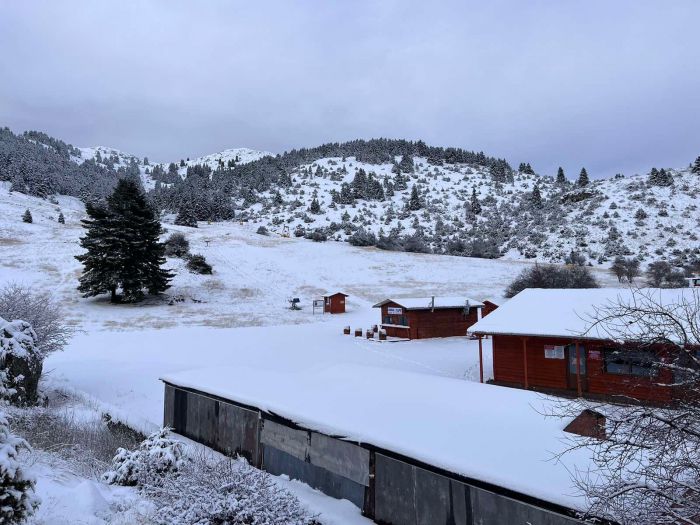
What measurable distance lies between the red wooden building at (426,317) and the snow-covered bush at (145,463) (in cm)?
2393

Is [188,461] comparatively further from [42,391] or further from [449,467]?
A: [42,391]

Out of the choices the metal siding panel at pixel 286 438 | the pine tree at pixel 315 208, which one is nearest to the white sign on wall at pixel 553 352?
the metal siding panel at pixel 286 438

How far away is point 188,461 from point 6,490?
16.8ft

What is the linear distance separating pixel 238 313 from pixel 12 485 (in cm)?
3614

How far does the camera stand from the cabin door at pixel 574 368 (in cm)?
1798

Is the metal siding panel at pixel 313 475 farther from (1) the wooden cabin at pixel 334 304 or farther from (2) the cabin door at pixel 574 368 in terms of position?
(1) the wooden cabin at pixel 334 304

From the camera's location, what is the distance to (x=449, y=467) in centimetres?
688

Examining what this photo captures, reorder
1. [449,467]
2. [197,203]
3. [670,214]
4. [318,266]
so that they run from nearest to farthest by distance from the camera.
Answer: [449,467] → [318,266] → [670,214] → [197,203]

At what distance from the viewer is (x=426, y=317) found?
A: 33375 mm

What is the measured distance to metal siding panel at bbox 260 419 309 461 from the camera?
31.2 feet

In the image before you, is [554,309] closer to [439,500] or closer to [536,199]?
[439,500]

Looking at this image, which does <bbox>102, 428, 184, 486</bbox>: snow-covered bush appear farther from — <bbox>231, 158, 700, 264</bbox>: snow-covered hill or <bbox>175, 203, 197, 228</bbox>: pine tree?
<bbox>175, 203, 197, 228</bbox>: pine tree

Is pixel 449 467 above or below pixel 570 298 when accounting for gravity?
below

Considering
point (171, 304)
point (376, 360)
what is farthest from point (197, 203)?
point (376, 360)
